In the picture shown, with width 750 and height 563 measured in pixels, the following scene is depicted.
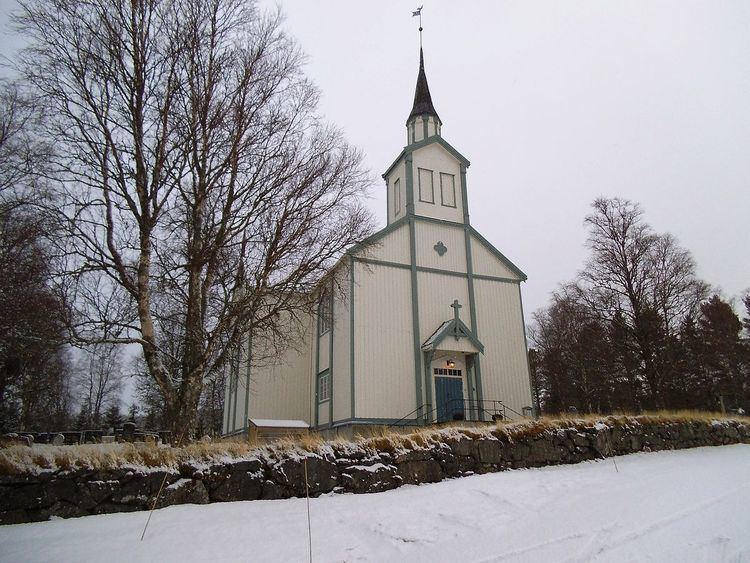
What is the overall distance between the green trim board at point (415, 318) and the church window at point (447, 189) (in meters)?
2.22

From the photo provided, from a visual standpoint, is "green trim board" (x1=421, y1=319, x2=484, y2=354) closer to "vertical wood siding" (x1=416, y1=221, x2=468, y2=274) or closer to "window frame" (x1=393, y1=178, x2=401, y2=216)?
"vertical wood siding" (x1=416, y1=221, x2=468, y2=274)

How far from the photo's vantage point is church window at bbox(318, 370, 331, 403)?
62.7 ft

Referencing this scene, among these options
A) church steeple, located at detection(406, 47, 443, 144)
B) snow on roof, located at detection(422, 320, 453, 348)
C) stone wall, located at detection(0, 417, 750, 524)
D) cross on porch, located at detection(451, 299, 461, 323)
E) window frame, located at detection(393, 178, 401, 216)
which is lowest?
stone wall, located at detection(0, 417, 750, 524)

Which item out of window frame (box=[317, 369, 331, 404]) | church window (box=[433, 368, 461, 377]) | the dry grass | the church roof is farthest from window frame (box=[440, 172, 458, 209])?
the dry grass

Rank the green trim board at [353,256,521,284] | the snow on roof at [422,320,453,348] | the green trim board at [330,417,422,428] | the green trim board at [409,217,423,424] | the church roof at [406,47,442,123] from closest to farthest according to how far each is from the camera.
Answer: the green trim board at [330,417,422,428], the green trim board at [409,217,423,424], the snow on roof at [422,320,453,348], the green trim board at [353,256,521,284], the church roof at [406,47,442,123]

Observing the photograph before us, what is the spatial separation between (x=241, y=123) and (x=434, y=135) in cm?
1227

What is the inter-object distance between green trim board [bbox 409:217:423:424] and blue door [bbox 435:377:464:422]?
84 centimetres

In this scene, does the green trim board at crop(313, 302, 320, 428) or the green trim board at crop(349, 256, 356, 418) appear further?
the green trim board at crop(313, 302, 320, 428)

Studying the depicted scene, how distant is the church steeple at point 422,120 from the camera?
76.3ft

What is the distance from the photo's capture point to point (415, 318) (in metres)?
18.4

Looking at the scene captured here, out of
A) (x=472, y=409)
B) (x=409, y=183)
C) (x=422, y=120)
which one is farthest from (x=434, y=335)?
(x=422, y=120)

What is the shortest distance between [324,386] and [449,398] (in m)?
5.01

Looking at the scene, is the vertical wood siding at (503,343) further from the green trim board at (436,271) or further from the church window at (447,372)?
the church window at (447,372)

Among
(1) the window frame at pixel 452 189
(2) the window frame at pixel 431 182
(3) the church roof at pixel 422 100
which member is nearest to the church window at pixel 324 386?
(2) the window frame at pixel 431 182
